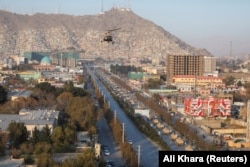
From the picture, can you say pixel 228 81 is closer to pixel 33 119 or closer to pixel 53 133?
pixel 33 119

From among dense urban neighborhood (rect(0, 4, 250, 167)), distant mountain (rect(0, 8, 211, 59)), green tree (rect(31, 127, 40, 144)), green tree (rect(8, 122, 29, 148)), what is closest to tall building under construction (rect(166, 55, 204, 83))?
dense urban neighborhood (rect(0, 4, 250, 167))

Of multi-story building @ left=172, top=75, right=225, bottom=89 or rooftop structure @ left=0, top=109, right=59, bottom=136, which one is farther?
multi-story building @ left=172, top=75, right=225, bottom=89

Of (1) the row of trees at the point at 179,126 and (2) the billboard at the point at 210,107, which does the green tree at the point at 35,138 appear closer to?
(1) the row of trees at the point at 179,126

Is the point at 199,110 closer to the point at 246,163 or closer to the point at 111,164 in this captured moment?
the point at 111,164

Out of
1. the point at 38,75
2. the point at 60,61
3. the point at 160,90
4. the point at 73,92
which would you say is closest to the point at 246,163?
the point at 73,92

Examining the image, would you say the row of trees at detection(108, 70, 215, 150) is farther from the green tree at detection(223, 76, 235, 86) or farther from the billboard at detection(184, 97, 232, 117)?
the green tree at detection(223, 76, 235, 86)

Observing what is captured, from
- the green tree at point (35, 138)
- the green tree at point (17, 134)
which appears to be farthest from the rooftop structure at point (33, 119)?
the green tree at point (35, 138)
